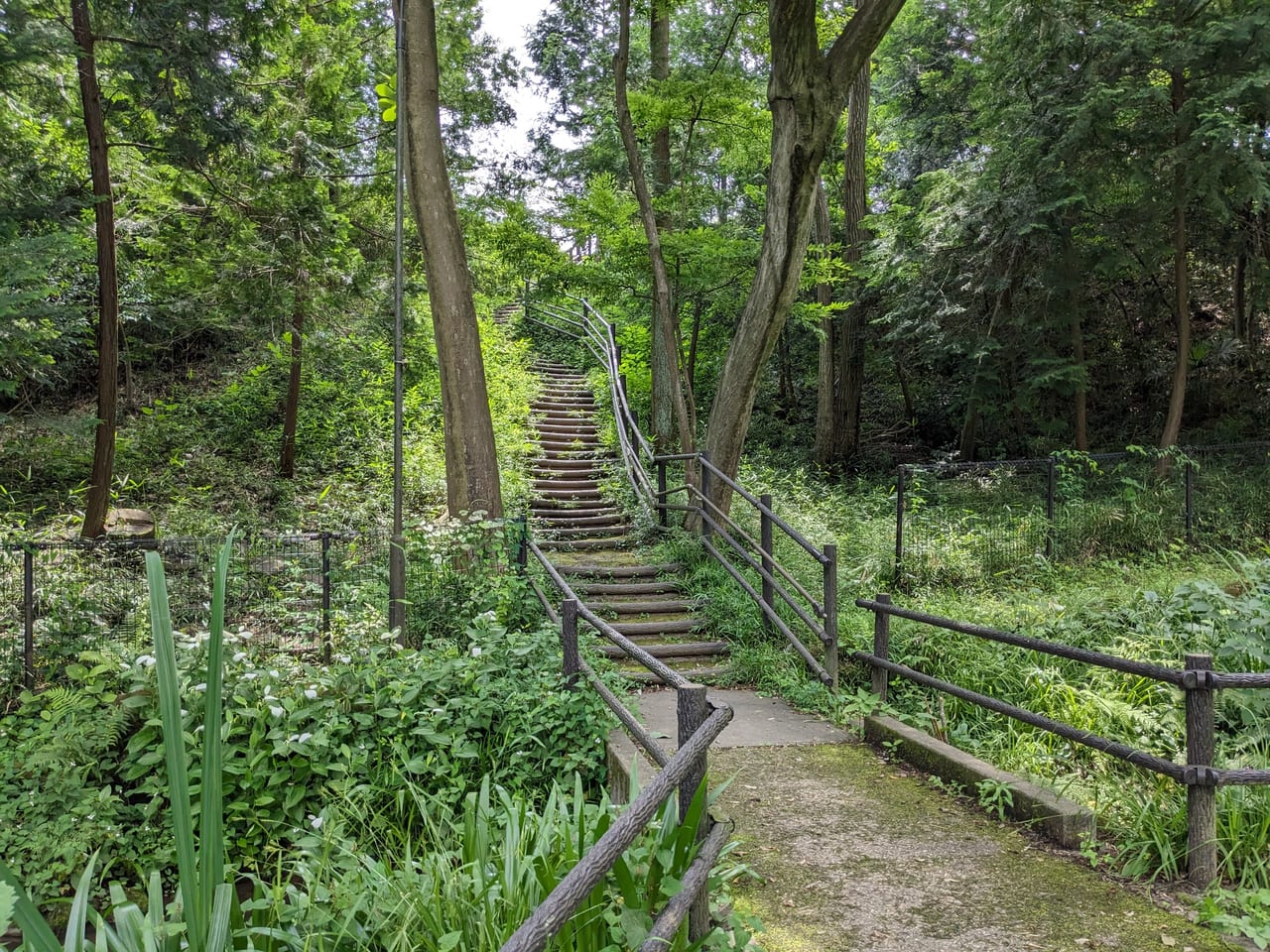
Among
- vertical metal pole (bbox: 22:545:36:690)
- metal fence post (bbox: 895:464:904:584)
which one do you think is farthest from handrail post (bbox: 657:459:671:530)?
vertical metal pole (bbox: 22:545:36:690)

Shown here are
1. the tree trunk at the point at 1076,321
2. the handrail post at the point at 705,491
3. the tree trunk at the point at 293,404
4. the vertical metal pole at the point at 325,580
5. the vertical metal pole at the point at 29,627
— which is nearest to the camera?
the vertical metal pole at the point at 325,580

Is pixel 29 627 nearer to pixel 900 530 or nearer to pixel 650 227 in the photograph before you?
pixel 650 227

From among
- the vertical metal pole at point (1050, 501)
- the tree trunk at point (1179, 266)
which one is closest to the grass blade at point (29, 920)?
the vertical metal pole at point (1050, 501)

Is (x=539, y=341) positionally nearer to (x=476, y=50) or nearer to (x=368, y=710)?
(x=476, y=50)

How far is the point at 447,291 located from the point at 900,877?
251 inches

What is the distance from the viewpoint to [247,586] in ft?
23.0

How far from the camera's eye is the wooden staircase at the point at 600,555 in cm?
683

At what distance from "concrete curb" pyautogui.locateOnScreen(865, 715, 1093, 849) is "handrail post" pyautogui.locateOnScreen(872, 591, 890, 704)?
0.40 meters

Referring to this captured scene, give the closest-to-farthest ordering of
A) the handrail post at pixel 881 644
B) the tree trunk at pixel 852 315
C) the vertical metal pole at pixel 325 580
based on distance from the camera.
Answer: the handrail post at pixel 881 644 → the vertical metal pole at pixel 325 580 → the tree trunk at pixel 852 315

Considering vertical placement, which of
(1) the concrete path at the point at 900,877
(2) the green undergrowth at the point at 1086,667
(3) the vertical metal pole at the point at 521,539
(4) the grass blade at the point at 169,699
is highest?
(4) the grass blade at the point at 169,699

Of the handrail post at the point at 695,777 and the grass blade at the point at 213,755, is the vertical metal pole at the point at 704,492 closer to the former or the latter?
the handrail post at the point at 695,777

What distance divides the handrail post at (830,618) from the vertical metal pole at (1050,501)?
186 inches

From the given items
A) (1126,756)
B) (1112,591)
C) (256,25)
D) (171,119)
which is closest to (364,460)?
(171,119)

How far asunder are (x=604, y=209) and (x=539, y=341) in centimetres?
1108
